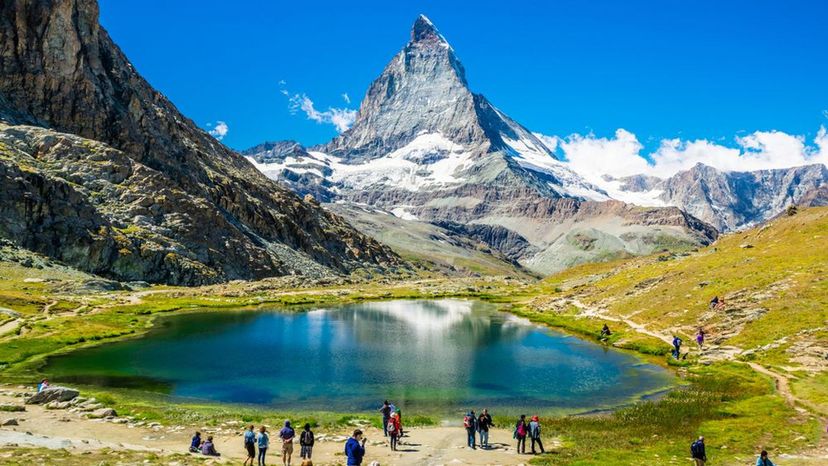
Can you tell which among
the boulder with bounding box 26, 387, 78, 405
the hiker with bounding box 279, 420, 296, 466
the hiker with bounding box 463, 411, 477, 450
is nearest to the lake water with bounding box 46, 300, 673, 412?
the boulder with bounding box 26, 387, 78, 405

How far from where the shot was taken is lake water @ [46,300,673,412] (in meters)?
59.0

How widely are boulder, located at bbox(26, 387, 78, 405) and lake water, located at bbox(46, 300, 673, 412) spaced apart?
38.6ft

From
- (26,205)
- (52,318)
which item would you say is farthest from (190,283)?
(52,318)

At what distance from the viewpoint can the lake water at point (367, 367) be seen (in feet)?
194

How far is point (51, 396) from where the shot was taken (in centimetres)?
4722

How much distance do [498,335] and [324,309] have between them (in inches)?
2422

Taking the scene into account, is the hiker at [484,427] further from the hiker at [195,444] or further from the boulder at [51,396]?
the boulder at [51,396]

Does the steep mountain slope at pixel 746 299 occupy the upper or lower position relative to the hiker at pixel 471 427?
upper

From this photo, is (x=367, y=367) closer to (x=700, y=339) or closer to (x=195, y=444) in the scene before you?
(x=195, y=444)

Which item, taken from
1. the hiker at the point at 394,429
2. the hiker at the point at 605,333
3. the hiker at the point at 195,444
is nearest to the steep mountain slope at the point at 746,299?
the hiker at the point at 605,333

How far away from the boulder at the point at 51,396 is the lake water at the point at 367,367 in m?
11.8

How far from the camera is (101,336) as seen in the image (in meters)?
90.3

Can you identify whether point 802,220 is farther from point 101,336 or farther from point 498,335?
point 101,336

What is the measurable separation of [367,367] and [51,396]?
3540 cm
